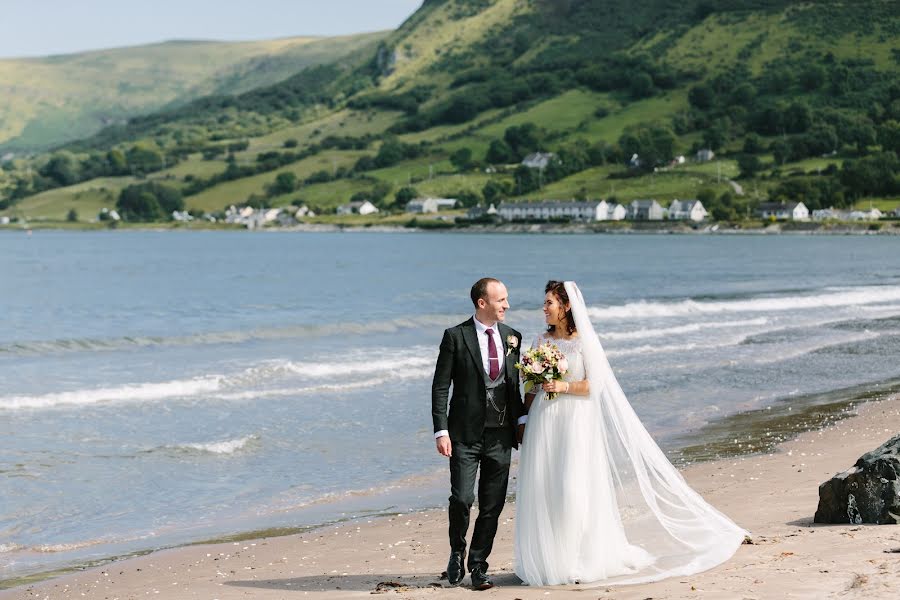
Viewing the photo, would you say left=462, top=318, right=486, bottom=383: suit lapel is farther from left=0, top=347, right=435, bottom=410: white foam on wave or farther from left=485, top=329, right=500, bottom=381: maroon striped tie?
left=0, top=347, right=435, bottom=410: white foam on wave

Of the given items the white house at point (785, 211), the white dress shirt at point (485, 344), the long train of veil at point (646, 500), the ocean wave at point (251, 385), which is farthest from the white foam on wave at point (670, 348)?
the white house at point (785, 211)

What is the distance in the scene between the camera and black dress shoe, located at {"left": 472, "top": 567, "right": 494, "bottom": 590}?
9383 mm

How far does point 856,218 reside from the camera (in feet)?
601

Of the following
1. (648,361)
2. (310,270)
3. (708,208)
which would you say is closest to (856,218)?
(708,208)

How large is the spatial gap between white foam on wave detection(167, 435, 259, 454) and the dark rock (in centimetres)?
1056

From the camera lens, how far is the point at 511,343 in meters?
9.32

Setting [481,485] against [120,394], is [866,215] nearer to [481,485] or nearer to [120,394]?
[120,394]

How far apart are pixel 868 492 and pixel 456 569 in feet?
12.7

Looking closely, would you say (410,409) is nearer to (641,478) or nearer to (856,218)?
(641,478)

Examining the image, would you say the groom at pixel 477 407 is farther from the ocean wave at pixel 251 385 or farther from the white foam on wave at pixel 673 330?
the white foam on wave at pixel 673 330

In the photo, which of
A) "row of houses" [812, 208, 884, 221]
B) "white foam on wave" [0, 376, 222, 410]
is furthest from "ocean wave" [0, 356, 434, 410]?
"row of houses" [812, 208, 884, 221]

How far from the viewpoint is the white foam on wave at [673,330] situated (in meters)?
37.7

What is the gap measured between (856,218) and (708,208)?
962 inches

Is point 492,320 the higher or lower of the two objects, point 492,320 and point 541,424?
the higher
